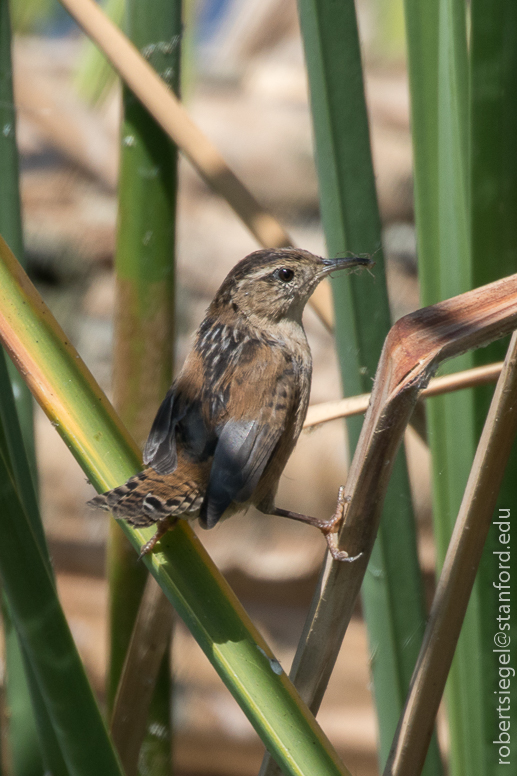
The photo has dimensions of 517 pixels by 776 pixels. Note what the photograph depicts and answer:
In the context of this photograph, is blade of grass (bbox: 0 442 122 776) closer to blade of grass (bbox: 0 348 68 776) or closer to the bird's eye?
blade of grass (bbox: 0 348 68 776)

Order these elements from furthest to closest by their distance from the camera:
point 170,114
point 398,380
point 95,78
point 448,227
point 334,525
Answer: point 95,78 < point 170,114 < point 334,525 < point 448,227 < point 398,380

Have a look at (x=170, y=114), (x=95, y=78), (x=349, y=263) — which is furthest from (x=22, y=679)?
(x=95, y=78)

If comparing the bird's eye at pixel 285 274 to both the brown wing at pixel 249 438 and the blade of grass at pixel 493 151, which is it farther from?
the blade of grass at pixel 493 151

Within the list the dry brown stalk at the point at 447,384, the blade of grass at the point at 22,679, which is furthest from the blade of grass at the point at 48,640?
the dry brown stalk at the point at 447,384

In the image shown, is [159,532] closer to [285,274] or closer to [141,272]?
[141,272]

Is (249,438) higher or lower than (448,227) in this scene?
lower
